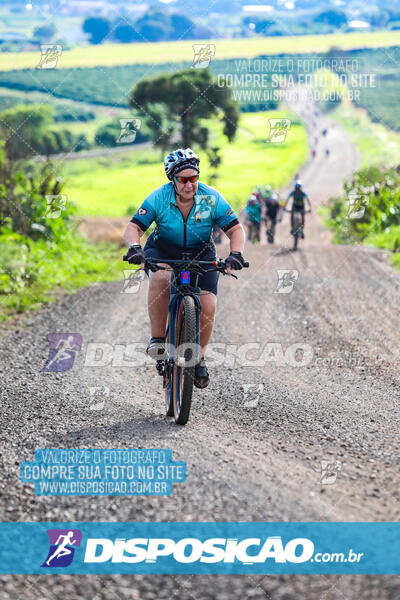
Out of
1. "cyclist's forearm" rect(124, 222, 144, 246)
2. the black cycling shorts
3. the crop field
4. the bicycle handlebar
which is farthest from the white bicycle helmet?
the crop field

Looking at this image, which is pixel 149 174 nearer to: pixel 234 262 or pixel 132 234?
pixel 132 234

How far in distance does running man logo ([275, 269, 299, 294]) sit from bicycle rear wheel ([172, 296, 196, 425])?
26.2 feet

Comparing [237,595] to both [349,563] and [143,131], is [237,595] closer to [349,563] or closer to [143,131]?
[349,563]

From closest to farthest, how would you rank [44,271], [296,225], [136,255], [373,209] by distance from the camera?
[136,255], [44,271], [296,225], [373,209]

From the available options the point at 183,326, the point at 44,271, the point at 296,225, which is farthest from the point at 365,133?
the point at 183,326

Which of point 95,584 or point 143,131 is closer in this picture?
point 95,584

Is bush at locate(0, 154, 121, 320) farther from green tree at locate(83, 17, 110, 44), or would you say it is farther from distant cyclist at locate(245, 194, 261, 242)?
green tree at locate(83, 17, 110, 44)

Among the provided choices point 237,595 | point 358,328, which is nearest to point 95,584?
point 237,595

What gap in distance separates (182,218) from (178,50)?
1978 inches

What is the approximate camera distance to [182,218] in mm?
6129

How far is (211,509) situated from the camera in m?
4.07

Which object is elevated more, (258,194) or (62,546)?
(258,194)

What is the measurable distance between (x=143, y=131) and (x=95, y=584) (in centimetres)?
4740

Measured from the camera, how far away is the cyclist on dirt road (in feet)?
19.6
